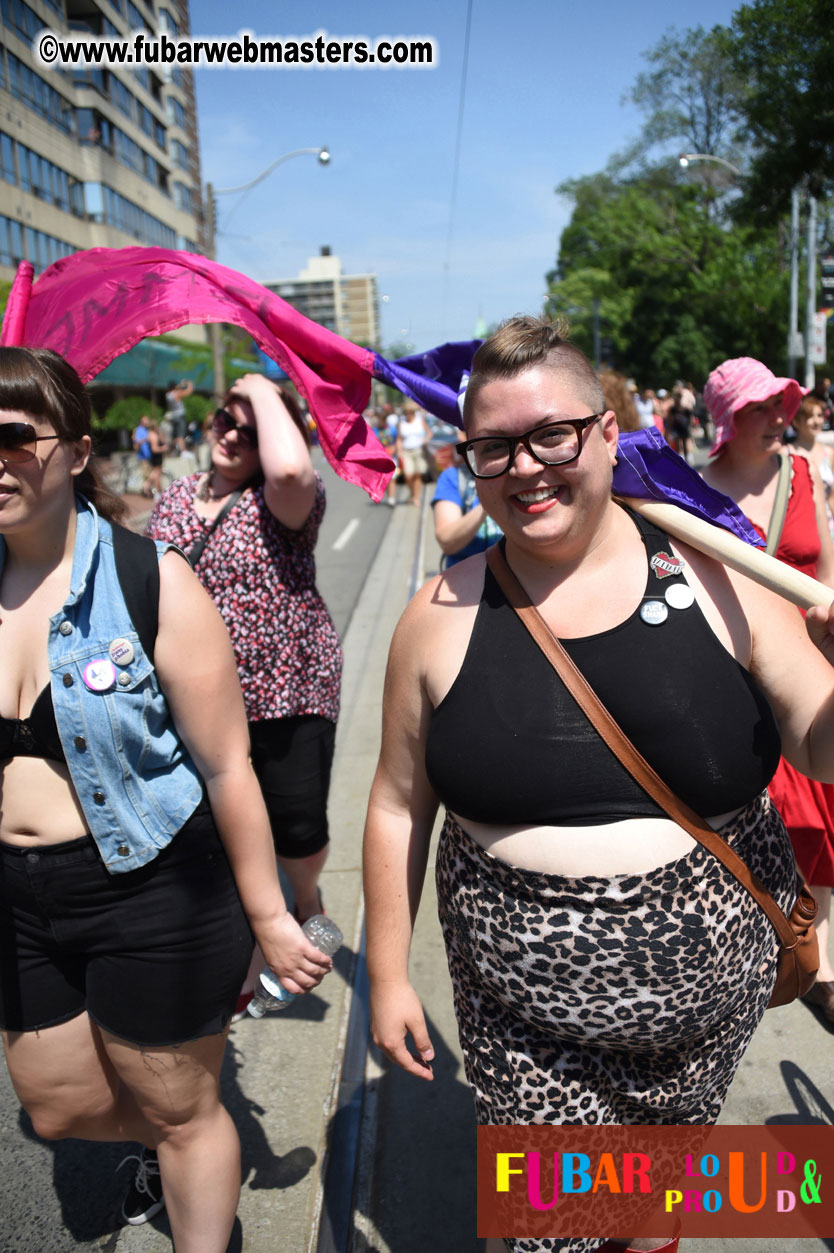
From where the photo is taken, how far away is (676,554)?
1788 mm

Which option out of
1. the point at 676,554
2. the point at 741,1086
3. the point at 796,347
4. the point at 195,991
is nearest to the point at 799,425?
→ the point at 741,1086

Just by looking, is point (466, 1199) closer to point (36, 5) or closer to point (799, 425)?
point (36, 5)

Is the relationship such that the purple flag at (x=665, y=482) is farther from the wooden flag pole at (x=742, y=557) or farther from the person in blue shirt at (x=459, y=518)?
the person in blue shirt at (x=459, y=518)

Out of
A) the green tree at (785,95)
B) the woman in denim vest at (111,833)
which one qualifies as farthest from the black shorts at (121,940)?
the green tree at (785,95)

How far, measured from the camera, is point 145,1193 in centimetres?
251

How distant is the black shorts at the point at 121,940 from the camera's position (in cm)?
195

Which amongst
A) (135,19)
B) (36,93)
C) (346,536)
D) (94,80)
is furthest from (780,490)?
(94,80)

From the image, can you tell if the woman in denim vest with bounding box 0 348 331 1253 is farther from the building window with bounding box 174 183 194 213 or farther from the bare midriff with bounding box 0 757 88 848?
the building window with bounding box 174 183 194 213

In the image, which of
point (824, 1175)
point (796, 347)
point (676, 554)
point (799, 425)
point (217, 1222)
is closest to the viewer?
point (676, 554)

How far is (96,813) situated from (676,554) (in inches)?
48.2

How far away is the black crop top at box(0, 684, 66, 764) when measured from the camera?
1.90m

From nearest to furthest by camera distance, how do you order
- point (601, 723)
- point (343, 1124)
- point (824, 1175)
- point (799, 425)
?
point (601, 723)
point (824, 1175)
point (343, 1124)
point (799, 425)

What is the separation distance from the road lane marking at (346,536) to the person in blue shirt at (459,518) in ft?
27.7

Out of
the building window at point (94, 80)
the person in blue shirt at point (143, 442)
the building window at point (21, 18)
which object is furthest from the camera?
the person in blue shirt at point (143, 442)
